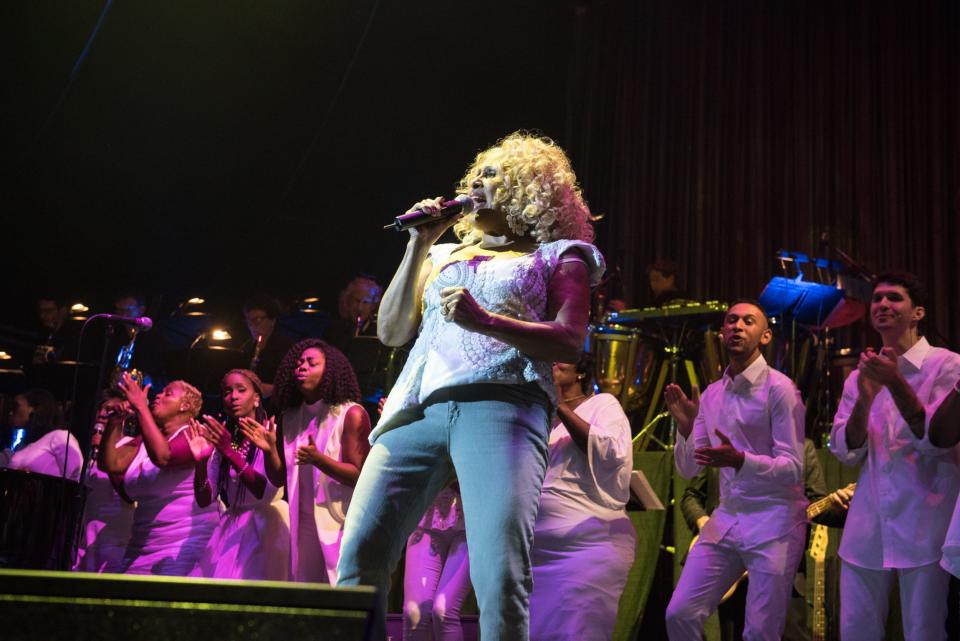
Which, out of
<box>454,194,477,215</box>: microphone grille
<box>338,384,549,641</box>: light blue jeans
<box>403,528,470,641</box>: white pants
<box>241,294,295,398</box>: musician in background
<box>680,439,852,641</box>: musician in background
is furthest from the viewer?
<box>241,294,295,398</box>: musician in background

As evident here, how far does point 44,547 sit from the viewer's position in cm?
469

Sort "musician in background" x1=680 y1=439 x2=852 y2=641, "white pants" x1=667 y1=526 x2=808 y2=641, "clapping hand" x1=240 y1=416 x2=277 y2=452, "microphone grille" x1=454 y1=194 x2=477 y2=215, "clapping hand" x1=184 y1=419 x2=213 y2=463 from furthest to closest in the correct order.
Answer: "clapping hand" x1=184 y1=419 x2=213 y2=463 → "musician in background" x1=680 y1=439 x2=852 y2=641 → "clapping hand" x1=240 y1=416 x2=277 y2=452 → "white pants" x1=667 y1=526 x2=808 y2=641 → "microphone grille" x1=454 y1=194 x2=477 y2=215

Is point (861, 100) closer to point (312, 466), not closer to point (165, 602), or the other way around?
point (312, 466)

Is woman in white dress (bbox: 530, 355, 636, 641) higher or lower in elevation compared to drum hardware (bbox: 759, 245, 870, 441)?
lower

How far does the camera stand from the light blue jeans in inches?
97.4

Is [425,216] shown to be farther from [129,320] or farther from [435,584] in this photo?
[129,320]

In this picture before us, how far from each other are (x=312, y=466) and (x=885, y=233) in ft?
23.3

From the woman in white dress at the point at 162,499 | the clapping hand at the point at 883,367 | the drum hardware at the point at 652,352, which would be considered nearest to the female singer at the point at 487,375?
the clapping hand at the point at 883,367

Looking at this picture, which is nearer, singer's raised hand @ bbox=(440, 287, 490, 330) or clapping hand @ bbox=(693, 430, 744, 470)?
singer's raised hand @ bbox=(440, 287, 490, 330)

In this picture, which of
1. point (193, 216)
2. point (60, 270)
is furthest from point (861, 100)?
point (60, 270)

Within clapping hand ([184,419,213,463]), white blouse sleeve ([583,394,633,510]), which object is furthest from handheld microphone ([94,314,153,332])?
white blouse sleeve ([583,394,633,510])

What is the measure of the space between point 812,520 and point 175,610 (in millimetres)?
4651

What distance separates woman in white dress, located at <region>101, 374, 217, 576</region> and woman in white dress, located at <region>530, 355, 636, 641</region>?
2.15 m

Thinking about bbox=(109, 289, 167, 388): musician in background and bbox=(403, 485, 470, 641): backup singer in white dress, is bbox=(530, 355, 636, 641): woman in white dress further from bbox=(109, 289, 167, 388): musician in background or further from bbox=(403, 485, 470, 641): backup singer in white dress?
bbox=(109, 289, 167, 388): musician in background
